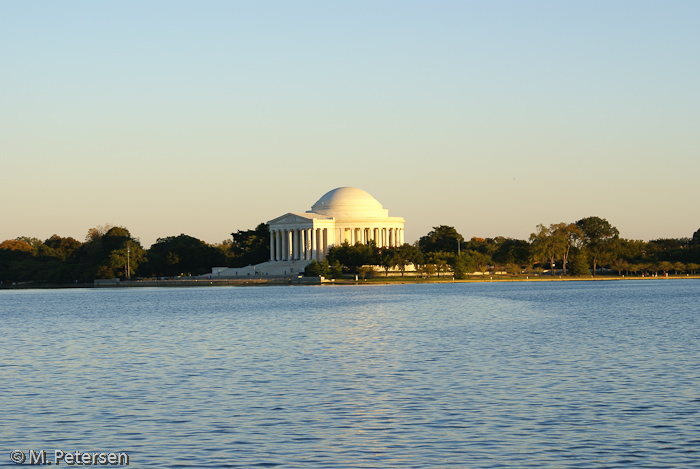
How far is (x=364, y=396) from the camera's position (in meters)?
25.7

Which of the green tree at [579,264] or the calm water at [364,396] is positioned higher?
the green tree at [579,264]

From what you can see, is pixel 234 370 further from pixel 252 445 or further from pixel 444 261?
pixel 444 261

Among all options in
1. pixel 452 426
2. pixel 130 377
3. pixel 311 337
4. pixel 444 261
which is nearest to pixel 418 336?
pixel 311 337

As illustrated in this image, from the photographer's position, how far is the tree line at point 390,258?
17250 centimetres

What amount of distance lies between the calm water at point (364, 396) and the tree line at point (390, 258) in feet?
400

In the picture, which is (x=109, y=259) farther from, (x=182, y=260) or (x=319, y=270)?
(x=319, y=270)

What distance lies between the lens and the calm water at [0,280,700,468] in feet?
60.4

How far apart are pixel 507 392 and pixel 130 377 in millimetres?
12503

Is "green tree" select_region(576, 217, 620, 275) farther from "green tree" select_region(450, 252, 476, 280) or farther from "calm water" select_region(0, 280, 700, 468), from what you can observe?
"calm water" select_region(0, 280, 700, 468)

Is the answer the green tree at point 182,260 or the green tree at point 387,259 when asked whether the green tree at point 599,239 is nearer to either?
the green tree at point 387,259

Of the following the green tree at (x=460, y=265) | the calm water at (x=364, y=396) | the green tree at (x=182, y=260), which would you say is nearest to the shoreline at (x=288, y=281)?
the green tree at (x=460, y=265)

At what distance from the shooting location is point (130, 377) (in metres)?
30.7

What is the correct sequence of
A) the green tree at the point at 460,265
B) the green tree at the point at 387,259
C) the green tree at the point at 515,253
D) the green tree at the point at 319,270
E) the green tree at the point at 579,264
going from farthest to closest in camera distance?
the green tree at the point at 515,253 < the green tree at the point at 579,264 < the green tree at the point at 387,259 < the green tree at the point at 460,265 < the green tree at the point at 319,270

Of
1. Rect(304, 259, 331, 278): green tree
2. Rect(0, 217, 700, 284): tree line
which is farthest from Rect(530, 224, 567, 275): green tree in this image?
Rect(304, 259, 331, 278): green tree
